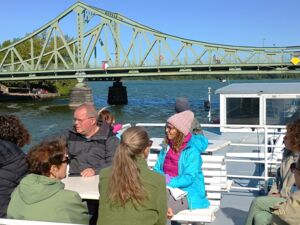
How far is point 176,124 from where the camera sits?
384 cm

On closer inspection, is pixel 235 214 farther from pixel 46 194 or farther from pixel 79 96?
pixel 79 96

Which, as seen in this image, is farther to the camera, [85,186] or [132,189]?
[85,186]

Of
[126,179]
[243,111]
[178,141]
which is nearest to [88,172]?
[178,141]

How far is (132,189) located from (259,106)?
26.4 feet

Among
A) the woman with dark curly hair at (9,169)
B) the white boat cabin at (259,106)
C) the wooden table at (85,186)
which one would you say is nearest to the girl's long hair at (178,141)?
the wooden table at (85,186)

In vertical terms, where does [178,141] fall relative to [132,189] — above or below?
above

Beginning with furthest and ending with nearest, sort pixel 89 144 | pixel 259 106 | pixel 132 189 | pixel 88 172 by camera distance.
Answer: pixel 259 106 → pixel 89 144 → pixel 88 172 → pixel 132 189

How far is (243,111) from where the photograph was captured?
10.6 meters

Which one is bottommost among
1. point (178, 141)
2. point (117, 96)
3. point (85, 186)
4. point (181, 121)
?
point (117, 96)

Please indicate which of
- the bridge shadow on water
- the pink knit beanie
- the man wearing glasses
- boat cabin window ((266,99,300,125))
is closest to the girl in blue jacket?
the pink knit beanie

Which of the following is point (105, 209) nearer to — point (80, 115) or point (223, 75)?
point (80, 115)

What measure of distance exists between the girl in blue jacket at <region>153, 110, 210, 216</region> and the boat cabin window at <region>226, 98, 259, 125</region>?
673 cm

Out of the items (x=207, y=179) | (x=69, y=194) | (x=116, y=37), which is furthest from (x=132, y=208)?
(x=116, y=37)

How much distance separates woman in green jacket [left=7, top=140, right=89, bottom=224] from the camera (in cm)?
290
